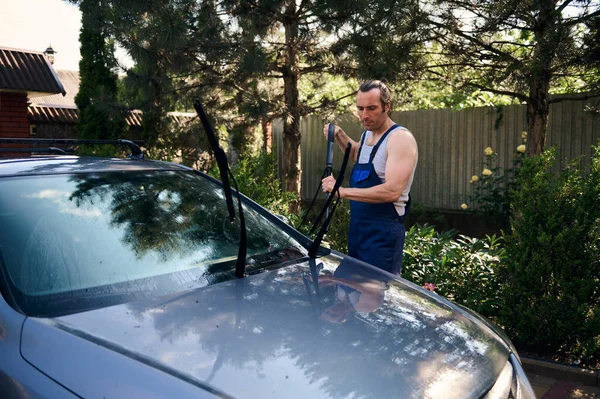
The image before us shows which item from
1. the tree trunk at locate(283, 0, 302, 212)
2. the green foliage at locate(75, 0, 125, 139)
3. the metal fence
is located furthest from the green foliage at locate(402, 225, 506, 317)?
the green foliage at locate(75, 0, 125, 139)

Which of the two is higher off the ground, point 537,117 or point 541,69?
point 541,69

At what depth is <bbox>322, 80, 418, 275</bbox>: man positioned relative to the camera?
135 inches

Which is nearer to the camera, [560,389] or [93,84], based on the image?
[560,389]

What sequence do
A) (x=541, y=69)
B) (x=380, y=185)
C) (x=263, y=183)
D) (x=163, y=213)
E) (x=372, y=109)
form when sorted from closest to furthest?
(x=163, y=213)
(x=380, y=185)
(x=372, y=109)
(x=541, y=69)
(x=263, y=183)

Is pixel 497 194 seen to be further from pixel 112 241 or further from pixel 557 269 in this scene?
pixel 112 241

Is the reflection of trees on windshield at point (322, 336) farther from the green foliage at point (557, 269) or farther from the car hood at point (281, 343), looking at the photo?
the green foliage at point (557, 269)

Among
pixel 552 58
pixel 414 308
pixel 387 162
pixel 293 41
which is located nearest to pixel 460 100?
pixel 293 41

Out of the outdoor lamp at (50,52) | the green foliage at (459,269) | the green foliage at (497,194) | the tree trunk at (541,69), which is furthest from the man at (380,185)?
the outdoor lamp at (50,52)

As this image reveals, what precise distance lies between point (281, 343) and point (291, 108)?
7.39 m

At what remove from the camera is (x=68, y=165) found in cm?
296

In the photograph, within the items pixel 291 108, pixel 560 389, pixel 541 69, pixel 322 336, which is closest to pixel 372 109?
pixel 322 336

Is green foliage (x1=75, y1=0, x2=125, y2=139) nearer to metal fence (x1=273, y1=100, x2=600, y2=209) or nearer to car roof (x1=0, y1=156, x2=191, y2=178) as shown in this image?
metal fence (x1=273, y1=100, x2=600, y2=209)

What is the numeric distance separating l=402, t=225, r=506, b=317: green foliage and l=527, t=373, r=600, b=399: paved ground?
81 cm

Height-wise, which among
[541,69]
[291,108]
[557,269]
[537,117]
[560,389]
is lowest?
[560,389]
